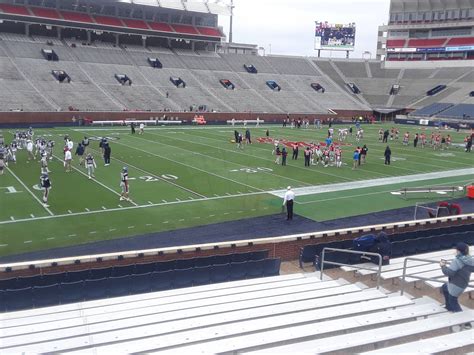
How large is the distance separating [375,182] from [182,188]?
9.46 m

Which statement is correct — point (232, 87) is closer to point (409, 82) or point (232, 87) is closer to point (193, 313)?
point (409, 82)

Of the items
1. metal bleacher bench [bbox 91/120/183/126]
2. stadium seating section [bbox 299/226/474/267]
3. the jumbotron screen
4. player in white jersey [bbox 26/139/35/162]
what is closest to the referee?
stadium seating section [bbox 299/226/474/267]

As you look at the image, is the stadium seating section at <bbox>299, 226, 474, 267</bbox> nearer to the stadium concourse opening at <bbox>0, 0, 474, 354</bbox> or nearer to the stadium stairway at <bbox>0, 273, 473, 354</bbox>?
the stadium concourse opening at <bbox>0, 0, 474, 354</bbox>

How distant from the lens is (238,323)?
6480 millimetres

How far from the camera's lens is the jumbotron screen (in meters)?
86.3

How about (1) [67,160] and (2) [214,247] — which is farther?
(1) [67,160]

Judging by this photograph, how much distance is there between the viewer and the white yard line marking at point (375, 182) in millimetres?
21744

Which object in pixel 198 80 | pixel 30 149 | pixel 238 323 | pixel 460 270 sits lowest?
pixel 238 323

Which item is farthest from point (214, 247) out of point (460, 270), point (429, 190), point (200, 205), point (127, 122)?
point (127, 122)

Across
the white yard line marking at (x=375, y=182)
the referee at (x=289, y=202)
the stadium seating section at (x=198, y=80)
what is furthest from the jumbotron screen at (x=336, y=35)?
the referee at (x=289, y=202)

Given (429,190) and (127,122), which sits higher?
(127,122)

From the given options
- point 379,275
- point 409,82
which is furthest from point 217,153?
point 409,82

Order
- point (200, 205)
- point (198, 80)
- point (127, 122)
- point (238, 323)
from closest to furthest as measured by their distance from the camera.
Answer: point (238, 323) < point (200, 205) < point (127, 122) < point (198, 80)

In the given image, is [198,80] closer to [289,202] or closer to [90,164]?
[90,164]
